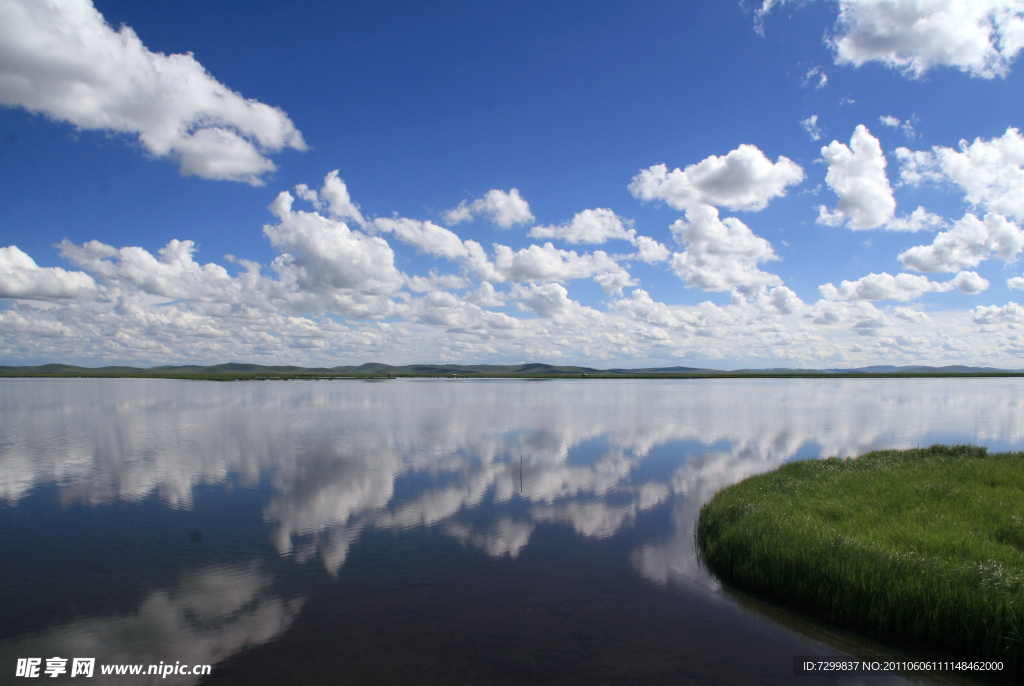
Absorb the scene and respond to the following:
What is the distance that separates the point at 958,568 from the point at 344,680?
13.4 m

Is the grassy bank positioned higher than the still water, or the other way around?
the grassy bank

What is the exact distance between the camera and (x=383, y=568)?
1542 centimetres

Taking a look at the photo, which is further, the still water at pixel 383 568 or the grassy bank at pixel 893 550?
the grassy bank at pixel 893 550

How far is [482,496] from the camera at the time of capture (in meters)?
24.2

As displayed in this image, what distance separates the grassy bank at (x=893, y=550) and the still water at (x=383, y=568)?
96 centimetres

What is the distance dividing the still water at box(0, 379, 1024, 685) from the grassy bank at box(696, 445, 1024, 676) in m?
0.96

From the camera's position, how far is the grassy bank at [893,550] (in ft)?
36.2

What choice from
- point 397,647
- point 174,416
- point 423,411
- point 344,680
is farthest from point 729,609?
point 174,416

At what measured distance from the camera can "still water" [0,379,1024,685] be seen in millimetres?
10922

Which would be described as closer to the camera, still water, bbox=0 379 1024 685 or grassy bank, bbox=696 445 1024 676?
still water, bbox=0 379 1024 685

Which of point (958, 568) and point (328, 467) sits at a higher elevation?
point (958, 568)

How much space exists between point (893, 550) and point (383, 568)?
1350 centimetres

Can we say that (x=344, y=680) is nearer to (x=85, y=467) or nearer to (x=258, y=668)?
(x=258, y=668)

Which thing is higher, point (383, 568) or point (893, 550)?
point (893, 550)
